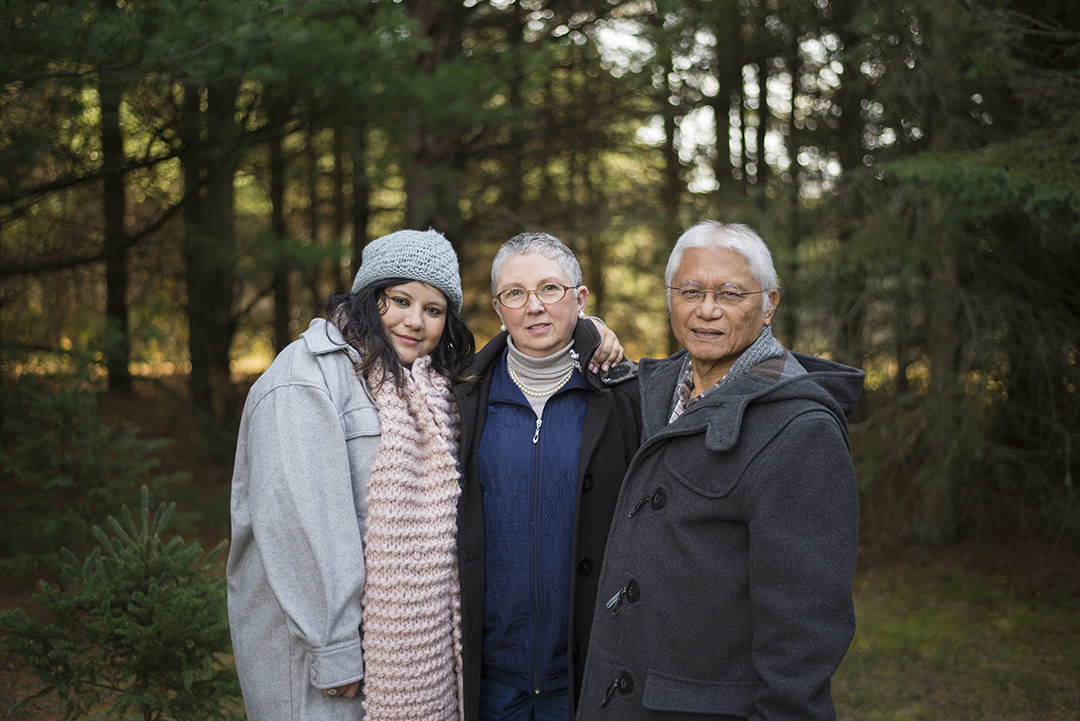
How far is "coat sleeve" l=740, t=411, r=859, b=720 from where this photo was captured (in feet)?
5.47

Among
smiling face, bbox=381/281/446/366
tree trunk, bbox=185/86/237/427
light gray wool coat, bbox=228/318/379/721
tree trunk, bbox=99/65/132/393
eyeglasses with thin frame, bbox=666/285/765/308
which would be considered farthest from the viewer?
tree trunk, bbox=185/86/237/427

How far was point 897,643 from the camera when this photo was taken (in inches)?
222

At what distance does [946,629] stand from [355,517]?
5282 millimetres

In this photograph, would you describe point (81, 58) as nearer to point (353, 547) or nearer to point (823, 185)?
point (353, 547)

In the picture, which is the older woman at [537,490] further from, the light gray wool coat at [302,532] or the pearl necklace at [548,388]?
the light gray wool coat at [302,532]

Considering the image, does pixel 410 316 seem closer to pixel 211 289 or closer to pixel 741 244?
pixel 741 244

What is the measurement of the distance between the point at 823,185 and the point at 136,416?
7.64m

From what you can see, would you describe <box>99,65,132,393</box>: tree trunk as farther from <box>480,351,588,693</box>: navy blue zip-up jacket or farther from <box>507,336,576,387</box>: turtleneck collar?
<box>480,351,588,693</box>: navy blue zip-up jacket

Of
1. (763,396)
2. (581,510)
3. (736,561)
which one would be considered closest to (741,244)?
(763,396)

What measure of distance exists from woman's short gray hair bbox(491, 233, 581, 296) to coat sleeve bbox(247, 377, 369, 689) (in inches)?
28.1

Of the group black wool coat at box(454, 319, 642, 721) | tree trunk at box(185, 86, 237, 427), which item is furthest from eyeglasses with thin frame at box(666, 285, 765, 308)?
tree trunk at box(185, 86, 237, 427)

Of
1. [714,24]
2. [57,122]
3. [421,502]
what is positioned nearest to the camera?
[421,502]

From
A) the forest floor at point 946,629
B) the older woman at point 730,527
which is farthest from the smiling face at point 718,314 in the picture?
the forest floor at point 946,629

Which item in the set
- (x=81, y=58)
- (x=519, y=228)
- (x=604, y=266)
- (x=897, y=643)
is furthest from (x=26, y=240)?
(x=604, y=266)
